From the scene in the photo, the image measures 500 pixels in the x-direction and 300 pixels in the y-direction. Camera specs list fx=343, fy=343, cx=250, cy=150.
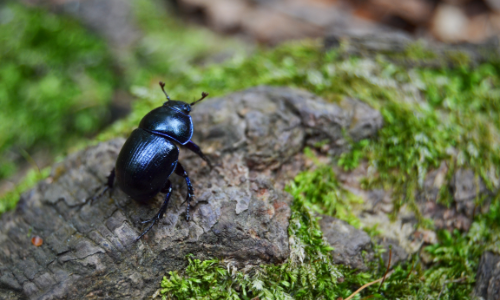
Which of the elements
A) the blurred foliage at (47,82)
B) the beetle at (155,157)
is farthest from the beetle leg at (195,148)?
the blurred foliage at (47,82)

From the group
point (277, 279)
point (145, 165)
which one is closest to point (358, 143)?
point (277, 279)

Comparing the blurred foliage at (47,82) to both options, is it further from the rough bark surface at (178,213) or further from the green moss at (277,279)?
the green moss at (277,279)

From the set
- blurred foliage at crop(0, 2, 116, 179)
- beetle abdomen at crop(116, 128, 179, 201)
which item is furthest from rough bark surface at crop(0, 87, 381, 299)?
blurred foliage at crop(0, 2, 116, 179)

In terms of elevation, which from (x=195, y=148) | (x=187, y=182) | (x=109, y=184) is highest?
(x=195, y=148)

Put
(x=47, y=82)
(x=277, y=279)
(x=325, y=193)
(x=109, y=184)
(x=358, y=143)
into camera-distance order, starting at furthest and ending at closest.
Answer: (x=47, y=82)
(x=358, y=143)
(x=325, y=193)
(x=109, y=184)
(x=277, y=279)

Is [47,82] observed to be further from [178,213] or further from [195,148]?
[178,213]

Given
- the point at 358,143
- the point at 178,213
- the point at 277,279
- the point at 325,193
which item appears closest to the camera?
the point at 277,279

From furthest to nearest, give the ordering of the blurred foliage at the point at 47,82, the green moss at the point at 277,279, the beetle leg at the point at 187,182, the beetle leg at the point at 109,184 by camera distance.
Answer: the blurred foliage at the point at 47,82, the beetle leg at the point at 109,184, the beetle leg at the point at 187,182, the green moss at the point at 277,279
